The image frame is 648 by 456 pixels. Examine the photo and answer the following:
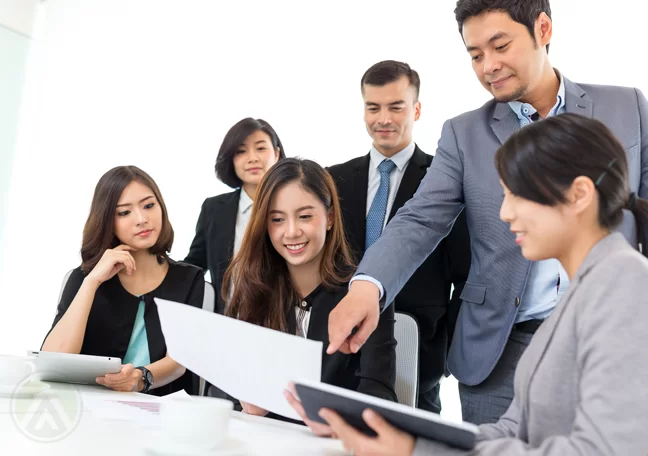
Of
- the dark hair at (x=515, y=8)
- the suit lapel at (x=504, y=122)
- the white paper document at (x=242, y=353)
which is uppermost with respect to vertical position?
the dark hair at (x=515, y=8)

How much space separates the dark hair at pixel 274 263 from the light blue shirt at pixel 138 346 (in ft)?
1.10

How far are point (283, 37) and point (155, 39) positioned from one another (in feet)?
3.14

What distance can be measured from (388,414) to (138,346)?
160cm

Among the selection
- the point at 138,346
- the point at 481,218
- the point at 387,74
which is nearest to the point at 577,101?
the point at 481,218

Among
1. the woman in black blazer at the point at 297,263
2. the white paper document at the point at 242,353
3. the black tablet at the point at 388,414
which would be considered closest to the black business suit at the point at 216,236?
the woman in black blazer at the point at 297,263

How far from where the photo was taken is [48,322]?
502 cm

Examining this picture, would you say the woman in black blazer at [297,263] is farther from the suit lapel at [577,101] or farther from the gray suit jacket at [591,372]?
the gray suit jacket at [591,372]

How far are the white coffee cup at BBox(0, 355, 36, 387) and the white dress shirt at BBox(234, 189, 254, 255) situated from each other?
144 centimetres

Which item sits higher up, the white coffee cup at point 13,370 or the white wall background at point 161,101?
the white wall background at point 161,101

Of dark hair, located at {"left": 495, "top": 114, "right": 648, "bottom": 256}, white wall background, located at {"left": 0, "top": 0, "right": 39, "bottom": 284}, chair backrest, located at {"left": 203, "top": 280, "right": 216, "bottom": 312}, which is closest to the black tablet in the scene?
dark hair, located at {"left": 495, "top": 114, "right": 648, "bottom": 256}

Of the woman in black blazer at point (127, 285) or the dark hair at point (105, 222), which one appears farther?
the dark hair at point (105, 222)

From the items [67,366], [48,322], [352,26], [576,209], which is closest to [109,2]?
[352,26]

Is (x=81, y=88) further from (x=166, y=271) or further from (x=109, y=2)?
(x=166, y=271)

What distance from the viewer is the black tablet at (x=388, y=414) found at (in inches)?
37.7
